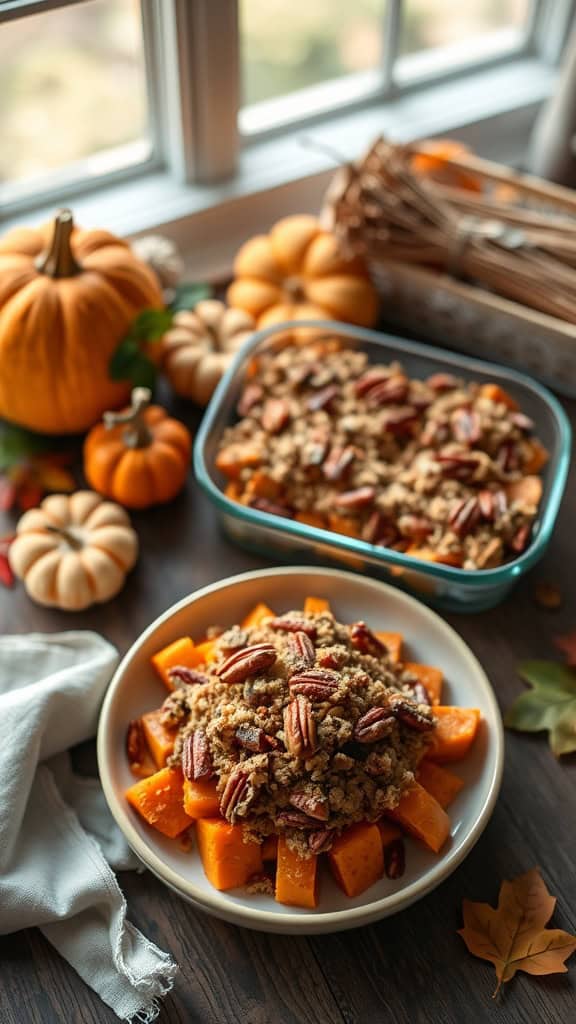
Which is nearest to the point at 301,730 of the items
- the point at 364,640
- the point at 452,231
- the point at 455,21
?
the point at 364,640

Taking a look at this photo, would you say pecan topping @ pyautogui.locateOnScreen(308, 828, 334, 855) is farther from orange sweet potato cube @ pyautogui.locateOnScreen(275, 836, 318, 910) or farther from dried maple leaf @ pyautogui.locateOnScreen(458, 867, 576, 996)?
dried maple leaf @ pyautogui.locateOnScreen(458, 867, 576, 996)

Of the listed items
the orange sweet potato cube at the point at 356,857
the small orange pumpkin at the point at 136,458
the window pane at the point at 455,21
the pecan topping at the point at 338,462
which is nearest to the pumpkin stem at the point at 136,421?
the small orange pumpkin at the point at 136,458

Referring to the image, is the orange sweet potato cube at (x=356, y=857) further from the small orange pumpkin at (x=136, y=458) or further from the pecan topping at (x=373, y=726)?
the small orange pumpkin at (x=136, y=458)

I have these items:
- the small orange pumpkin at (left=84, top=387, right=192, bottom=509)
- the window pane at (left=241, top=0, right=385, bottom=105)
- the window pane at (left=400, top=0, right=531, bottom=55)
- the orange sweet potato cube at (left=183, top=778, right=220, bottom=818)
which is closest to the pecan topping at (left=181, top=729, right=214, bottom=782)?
the orange sweet potato cube at (left=183, top=778, right=220, bottom=818)

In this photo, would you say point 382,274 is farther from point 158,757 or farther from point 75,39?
point 158,757

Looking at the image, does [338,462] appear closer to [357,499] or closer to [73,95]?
[357,499]

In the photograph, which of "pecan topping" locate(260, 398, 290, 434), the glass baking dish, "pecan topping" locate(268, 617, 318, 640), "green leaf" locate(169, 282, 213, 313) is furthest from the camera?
"green leaf" locate(169, 282, 213, 313)
